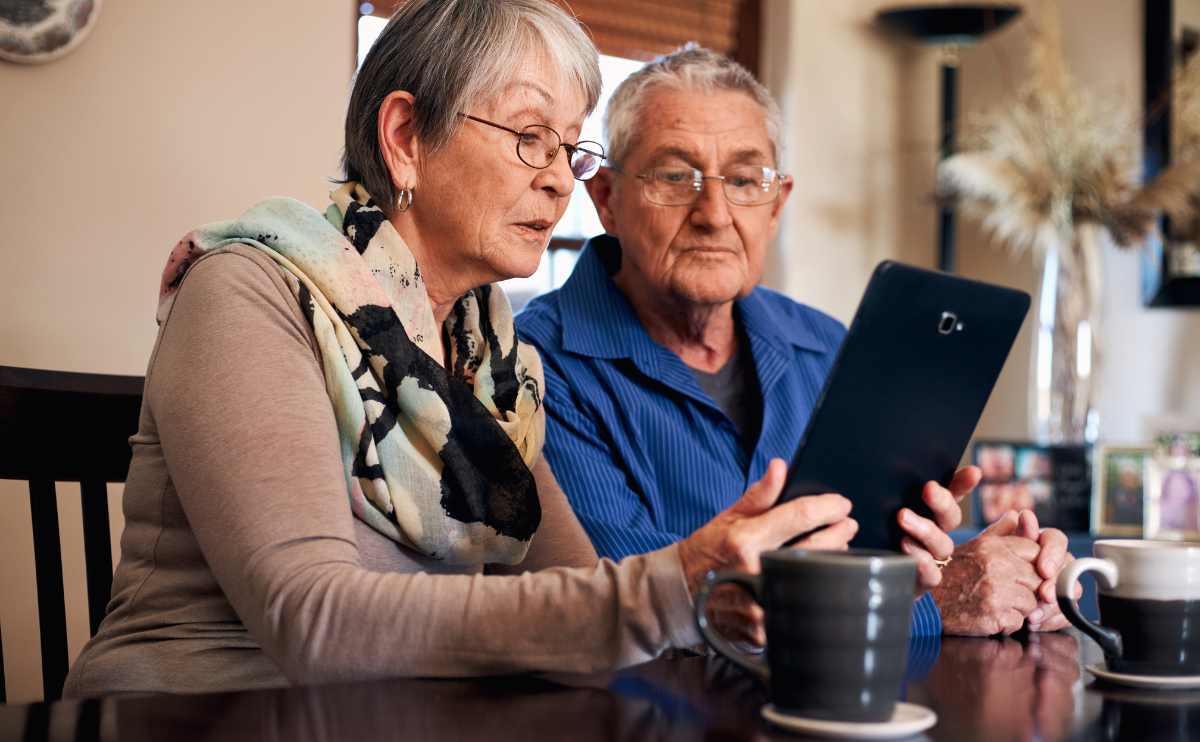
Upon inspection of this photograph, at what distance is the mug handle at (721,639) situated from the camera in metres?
0.79

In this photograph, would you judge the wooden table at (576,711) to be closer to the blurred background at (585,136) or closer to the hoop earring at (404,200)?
the hoop earring at (404,200)

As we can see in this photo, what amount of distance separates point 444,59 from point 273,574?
616mm

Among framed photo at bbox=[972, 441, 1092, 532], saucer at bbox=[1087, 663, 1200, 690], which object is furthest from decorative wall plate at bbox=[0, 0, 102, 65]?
framed photo at bbox=[972, 441, 1092, 532]

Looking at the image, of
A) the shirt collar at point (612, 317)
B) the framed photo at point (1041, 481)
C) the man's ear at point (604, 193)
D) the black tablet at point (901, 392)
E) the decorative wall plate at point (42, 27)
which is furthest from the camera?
the framed photo at point (1041, 481)

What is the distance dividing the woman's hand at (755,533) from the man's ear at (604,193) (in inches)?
38.3

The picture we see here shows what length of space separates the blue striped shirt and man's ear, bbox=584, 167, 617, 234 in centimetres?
6

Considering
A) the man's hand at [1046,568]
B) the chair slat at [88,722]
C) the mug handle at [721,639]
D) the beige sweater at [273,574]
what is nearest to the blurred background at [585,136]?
the man's hand at [1046,568]

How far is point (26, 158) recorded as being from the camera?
2.18 meters

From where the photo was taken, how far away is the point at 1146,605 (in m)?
0.94

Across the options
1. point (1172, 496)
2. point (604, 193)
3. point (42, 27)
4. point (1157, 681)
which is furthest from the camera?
point (1172, 496)

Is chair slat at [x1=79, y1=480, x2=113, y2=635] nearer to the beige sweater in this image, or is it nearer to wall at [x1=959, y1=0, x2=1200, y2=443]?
the beige sweater

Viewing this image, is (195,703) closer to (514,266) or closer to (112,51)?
(514,266)

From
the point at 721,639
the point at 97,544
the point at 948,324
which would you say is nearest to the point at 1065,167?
the point at 948,324

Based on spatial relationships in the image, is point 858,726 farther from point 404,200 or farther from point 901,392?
point 404,200
